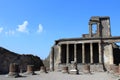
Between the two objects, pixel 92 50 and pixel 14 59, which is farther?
pixel 92 50

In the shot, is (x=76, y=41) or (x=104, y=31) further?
(x=104, y=31)

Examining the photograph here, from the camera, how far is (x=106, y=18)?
44312mm

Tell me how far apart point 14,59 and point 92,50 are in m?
14.0

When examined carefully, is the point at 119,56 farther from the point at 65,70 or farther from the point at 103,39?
the point at 65,70

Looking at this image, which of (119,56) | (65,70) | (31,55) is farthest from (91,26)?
(65,70)

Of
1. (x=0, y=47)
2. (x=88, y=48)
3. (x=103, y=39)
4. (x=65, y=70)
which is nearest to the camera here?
(x=65, y=70)

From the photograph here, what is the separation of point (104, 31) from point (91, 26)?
9.33 feet

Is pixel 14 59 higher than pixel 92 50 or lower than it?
lower

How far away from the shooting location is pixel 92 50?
4016 cm

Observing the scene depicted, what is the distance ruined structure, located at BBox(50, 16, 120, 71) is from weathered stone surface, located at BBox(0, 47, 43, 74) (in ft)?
13.8

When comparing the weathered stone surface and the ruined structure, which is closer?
the weathered stone surface

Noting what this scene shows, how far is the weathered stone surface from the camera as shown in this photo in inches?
1258

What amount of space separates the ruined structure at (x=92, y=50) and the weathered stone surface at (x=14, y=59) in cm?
420

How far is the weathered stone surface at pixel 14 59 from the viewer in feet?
105
